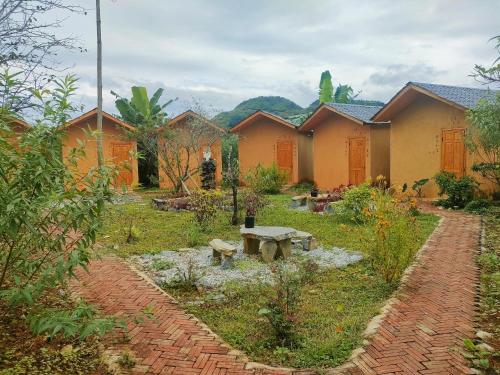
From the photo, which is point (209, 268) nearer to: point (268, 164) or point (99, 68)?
point (99, 68)

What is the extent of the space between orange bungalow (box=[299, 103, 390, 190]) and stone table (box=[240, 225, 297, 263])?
9.15m

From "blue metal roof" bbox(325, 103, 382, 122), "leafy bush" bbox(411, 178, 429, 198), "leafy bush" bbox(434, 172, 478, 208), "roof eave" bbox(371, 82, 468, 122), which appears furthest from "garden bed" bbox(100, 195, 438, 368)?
"blue metal roof" bbox(325, 103, 382, 122)

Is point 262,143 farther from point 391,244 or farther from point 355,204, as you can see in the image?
point 391,244

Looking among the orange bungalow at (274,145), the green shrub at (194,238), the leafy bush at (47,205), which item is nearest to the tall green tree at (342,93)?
the orange bungalow at (274,145)

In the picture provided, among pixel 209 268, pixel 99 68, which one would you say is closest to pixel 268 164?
pixel 99 68

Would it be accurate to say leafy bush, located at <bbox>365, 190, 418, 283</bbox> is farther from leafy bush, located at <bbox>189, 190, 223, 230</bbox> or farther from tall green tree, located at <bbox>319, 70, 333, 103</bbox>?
tall green tree, located at <bbox>319, 70, 333, 103</bbox>

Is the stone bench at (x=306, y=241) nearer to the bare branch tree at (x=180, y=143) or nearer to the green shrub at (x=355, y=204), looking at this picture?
Result: the green shrub at (x=355, y=204)

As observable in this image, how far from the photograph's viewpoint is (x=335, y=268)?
6852 millimetres

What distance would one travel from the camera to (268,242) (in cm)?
740

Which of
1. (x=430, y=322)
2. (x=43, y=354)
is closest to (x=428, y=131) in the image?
(x=430, y=322)

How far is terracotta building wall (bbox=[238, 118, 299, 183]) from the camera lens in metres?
19.7

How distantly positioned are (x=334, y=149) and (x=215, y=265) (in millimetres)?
11755

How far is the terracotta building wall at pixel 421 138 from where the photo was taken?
45.4 feet

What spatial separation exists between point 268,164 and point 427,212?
939 cm
